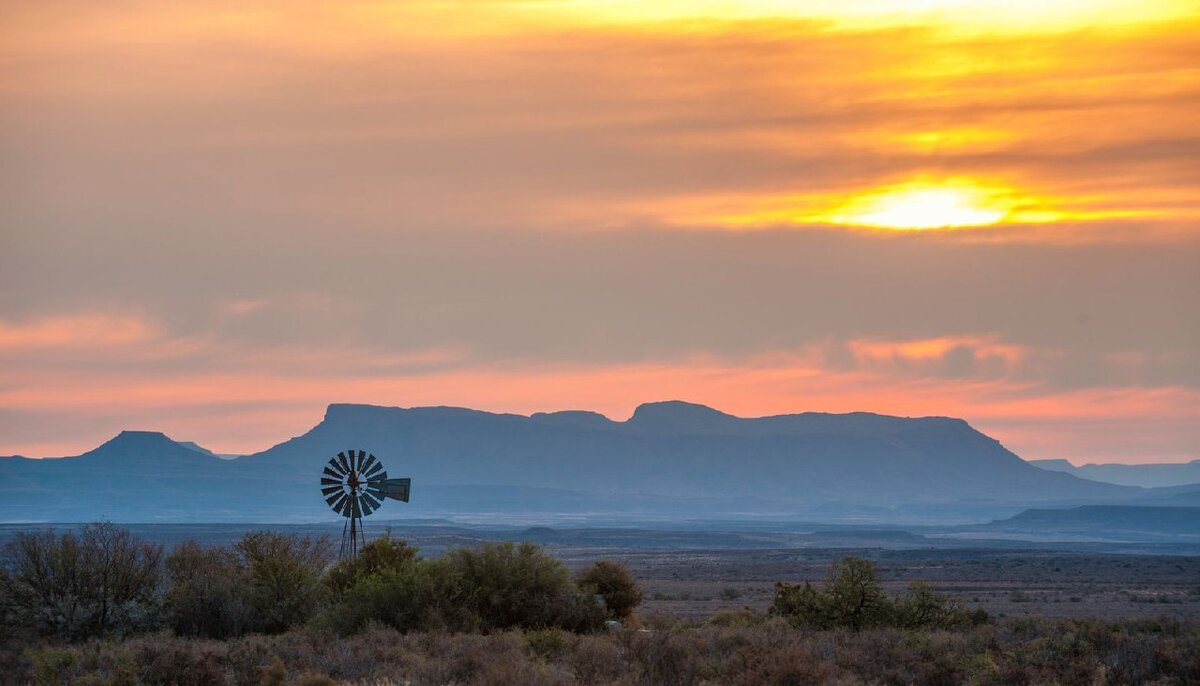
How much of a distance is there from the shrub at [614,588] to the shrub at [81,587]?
12.3 m

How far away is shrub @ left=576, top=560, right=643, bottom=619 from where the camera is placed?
46.4 m

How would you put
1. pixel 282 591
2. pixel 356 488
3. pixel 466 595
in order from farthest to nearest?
pixel 356 488
pixel 282 591
pixel 466 595

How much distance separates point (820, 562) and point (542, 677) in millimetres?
111480

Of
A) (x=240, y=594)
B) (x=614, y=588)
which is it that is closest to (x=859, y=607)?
(x=614, y=588)

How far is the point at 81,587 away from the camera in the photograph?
4334 centimetres

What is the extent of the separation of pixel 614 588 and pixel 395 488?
462 inches

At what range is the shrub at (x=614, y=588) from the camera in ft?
152

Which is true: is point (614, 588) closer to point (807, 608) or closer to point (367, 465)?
point (807, 608)

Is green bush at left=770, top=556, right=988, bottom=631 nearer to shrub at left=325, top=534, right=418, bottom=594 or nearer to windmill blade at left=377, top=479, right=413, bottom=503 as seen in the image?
shrub at left=325, top=534, right=418, bottom=594

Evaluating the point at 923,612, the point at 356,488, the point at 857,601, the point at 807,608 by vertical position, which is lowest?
the point at 923,612

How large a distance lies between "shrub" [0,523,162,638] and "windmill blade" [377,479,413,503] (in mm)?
10289

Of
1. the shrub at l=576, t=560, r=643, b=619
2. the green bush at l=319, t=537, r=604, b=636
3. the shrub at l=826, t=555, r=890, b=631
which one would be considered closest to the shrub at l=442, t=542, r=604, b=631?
the green bush at l=319, t=537, r=604, b=636

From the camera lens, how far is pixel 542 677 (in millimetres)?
28359

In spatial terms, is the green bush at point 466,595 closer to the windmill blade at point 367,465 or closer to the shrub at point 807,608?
the shrub at point 807,608
